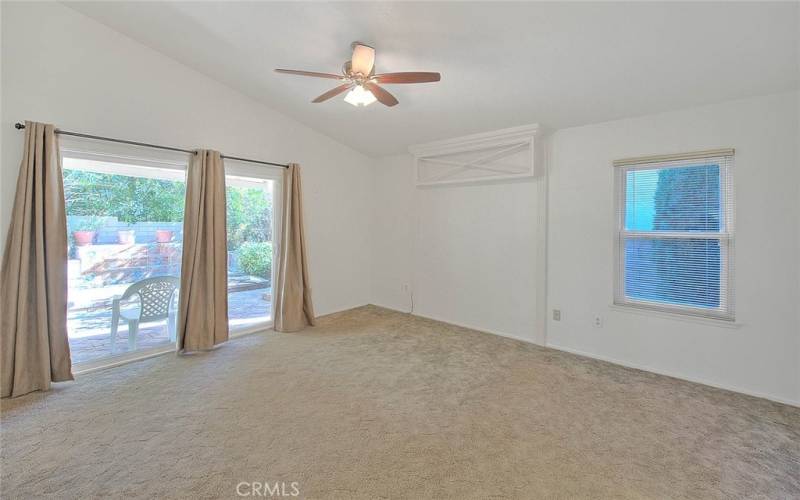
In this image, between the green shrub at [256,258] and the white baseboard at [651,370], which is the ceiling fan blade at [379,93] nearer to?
the green shrub at [256,258]

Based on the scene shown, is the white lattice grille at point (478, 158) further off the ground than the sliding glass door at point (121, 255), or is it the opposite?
the white lattice grille at point (478, 158)

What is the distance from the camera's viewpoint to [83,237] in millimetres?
3049

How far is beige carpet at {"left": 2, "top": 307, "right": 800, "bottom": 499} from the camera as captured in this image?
178cm

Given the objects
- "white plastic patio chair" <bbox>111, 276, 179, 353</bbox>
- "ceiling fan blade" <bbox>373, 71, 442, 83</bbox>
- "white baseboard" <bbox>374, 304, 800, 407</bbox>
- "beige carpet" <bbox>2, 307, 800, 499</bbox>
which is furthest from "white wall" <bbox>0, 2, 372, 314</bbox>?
"white baseboard" <bbox>374, 304, 800, 407</bbox>

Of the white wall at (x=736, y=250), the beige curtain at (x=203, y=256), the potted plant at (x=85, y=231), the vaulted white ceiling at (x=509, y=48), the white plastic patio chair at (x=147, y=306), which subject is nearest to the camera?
the vaulted white ceiling at (x=509, y=48)

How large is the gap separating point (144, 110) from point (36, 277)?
171 cm

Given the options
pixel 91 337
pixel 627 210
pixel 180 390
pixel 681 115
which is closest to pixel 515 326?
pixel 627 210

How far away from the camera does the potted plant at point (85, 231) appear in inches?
119

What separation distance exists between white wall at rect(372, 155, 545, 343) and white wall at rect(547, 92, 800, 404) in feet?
0.82

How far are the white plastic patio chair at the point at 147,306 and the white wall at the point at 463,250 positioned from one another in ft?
9.41

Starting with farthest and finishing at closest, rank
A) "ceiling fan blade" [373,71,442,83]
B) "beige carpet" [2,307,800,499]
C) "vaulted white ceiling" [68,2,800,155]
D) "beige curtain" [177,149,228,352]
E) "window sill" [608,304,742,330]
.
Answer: "beige curtain" [177,149,228,352] → "window sill" [608,304,742,330] → "ceiling fan blade" [373,71,442,83] → "vaulted white ceiling" [68,2,800,155] → "beige carpet" [2,307,800,499]

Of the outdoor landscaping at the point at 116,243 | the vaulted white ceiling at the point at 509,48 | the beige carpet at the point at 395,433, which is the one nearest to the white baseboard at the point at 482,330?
the beige carpet at the point at 395,433

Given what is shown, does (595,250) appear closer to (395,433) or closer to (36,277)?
(395,433)

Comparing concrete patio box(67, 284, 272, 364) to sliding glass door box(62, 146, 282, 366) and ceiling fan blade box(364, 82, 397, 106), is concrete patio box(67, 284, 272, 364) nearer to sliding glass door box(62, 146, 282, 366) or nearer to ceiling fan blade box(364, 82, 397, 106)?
sliding glass door box(62, 146, 282, 366)
